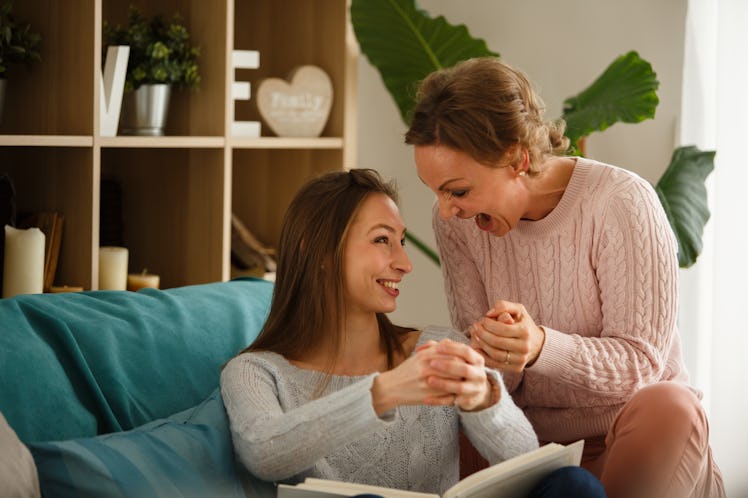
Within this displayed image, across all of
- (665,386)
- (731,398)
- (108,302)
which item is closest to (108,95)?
(108,302)

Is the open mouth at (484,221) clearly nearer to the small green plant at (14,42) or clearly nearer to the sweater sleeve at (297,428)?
the sweater sleeve at (297,428)

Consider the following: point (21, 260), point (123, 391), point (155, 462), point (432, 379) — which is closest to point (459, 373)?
point (432, 379)

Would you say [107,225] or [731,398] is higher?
[107,225]

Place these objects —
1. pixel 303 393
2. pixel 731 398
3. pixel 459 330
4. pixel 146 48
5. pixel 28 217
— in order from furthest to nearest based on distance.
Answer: pixel 731 398 → pixel 146 48 → pixel 28 217 → pixel 459 330 → pixel 303 393

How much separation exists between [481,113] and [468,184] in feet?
0.44

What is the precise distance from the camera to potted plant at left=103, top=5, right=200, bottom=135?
2686 millimetres

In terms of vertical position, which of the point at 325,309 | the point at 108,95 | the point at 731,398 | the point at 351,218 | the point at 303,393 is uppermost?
the point at 108,95

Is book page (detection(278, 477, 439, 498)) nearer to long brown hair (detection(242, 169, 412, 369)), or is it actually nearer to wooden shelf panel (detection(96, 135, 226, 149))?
long brown hair (detection(242, 169, 412, 369))

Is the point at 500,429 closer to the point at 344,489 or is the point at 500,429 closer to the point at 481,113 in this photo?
the point at 344,489

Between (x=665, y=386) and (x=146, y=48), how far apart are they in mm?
1631

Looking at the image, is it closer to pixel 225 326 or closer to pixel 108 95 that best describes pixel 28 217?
pixel 108 95

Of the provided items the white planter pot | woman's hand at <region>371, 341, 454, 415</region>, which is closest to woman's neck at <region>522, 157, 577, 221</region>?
woman's hand at <region>371, 341, 454, 415</region>

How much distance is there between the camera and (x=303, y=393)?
5.86 feet

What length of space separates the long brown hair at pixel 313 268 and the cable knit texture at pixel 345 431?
0.06 meters
